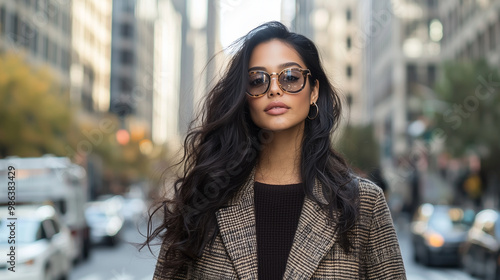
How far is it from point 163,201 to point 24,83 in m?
30.9

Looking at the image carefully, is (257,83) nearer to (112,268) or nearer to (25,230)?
(25,230)

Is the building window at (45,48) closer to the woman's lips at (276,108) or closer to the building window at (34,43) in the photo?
the building window at (34,43)

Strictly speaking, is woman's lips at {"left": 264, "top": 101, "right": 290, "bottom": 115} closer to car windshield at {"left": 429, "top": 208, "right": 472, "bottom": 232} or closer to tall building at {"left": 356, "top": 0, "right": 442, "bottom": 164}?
car windshield at {"left": 429, "top": 208, "right": 472, "bottom": 232}

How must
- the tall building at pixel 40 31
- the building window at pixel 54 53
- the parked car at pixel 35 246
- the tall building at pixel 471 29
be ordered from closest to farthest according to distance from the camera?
the parked car at pixel 35 246, the tall building at pixel 471 29, the tall building at pixel 40 31, the building window at pixel 54 53

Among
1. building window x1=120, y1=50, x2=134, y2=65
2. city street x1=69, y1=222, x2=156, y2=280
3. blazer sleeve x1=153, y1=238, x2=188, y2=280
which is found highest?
building window x1=120, y1=50, x2=134, y2=65

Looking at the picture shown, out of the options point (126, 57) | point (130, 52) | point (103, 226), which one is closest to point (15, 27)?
point (103, 226)

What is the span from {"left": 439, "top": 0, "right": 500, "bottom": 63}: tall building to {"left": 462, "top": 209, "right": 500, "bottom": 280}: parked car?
2200 centimetres

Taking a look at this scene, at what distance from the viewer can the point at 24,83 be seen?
32406 mm

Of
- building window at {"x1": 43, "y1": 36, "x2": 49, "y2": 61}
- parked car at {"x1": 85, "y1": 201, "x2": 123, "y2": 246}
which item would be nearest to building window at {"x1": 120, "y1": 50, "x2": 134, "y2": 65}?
building window at {"x1": 43, "y1": 36, "x2": 49, "y2": 61}

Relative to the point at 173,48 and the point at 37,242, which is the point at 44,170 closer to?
the point at 37,242

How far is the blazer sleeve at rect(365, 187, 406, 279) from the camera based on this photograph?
279 cm

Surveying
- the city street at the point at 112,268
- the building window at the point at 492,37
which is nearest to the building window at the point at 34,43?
the city street at the point at 112,268

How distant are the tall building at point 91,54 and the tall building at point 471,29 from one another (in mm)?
27135

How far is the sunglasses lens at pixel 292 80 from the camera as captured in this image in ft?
9.64
